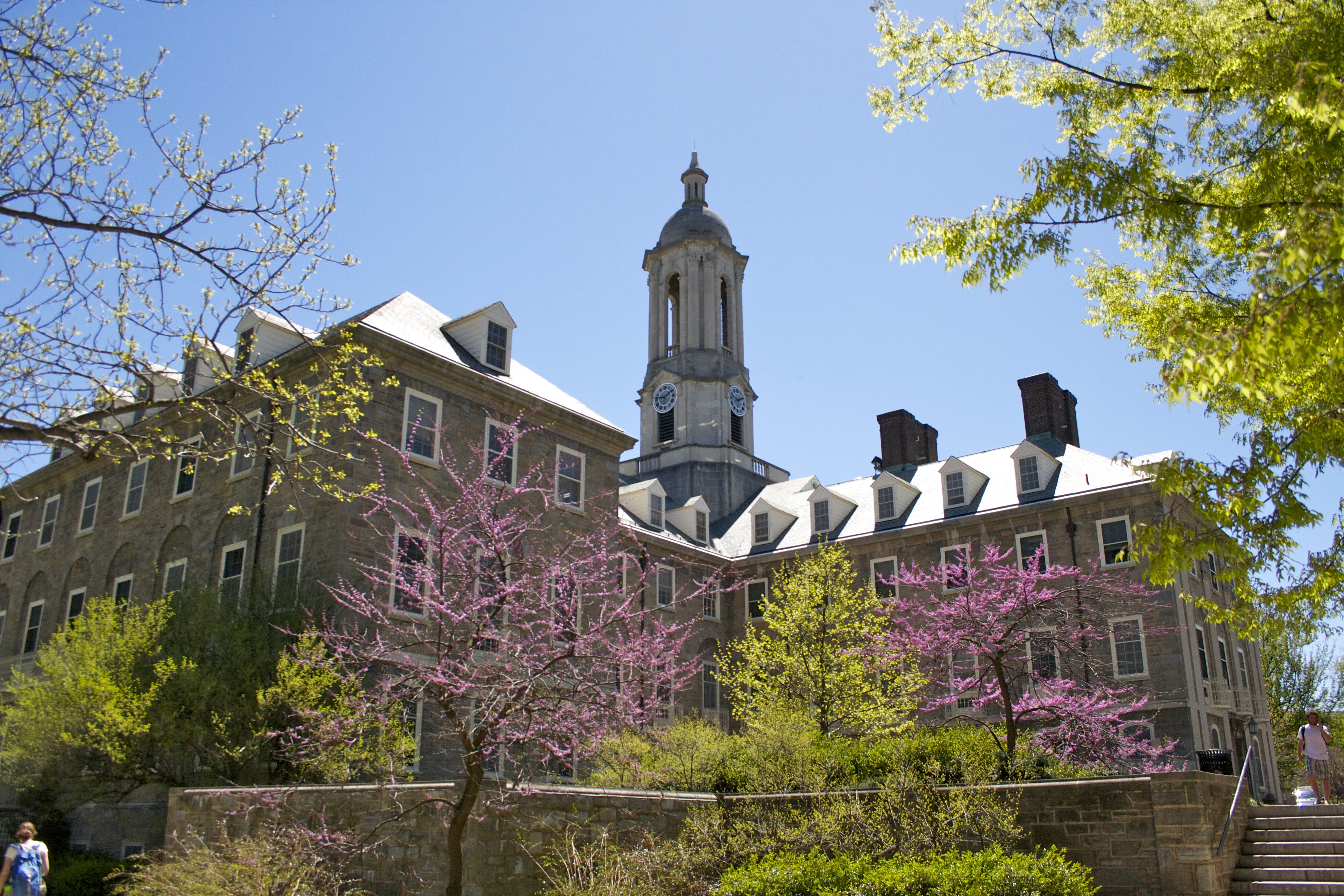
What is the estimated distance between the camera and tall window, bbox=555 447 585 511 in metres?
26.0

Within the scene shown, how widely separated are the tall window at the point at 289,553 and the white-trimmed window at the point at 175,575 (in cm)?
365

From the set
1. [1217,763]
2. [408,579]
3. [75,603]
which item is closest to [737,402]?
[75,603]

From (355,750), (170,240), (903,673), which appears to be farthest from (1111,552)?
(170,240)

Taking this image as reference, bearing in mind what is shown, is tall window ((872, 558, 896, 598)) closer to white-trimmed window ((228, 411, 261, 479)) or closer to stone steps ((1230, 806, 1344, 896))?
stone steps ((1230, 806, 1344, 896))

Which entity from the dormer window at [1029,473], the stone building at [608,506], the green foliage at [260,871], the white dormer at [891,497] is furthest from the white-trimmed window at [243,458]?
the dormer window at [1029,473]

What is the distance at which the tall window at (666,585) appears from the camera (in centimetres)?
3388

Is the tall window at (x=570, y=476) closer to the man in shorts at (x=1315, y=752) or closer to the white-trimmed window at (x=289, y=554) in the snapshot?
the white-trimmed window at (x=289, y=554)

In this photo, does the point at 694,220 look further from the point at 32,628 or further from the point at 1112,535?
the point at 32,628

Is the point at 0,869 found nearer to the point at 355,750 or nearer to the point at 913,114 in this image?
the point at 355,750

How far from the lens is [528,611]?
1161cm

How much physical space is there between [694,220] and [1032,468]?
24.8 meters

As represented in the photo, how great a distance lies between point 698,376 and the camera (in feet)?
154

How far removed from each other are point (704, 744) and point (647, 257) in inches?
1448

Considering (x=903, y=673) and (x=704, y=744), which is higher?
(x=903, y=673)
